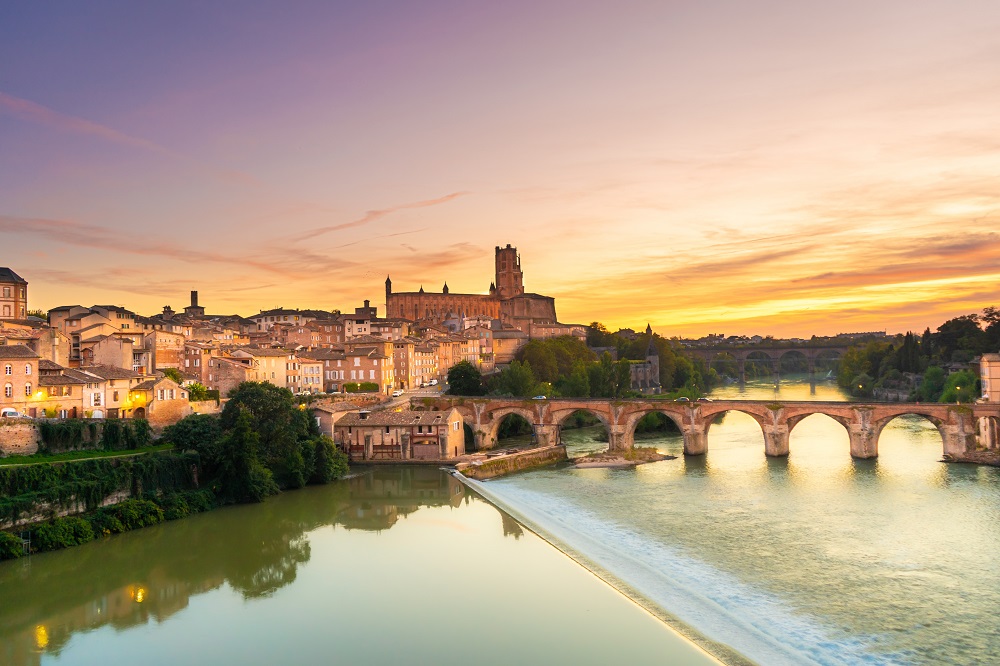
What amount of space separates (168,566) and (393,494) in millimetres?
9003

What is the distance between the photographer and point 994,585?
1471cm

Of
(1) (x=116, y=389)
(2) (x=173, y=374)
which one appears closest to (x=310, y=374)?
(2) (x=173, y=374)

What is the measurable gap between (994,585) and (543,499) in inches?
462

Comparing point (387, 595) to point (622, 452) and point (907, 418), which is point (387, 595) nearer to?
point (622, 452)

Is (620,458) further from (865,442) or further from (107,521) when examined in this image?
(107,521)

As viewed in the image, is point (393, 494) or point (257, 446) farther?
point (393, 494)

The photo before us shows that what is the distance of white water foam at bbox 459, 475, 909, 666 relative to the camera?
39.3 ft

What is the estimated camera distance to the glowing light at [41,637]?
13.1 meters

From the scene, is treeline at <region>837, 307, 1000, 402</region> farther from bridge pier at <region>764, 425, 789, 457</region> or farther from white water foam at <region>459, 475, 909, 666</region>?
white water foam at <region>459, 475, 909, 666</region>

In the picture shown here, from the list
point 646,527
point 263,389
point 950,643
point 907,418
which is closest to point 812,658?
point 950,643

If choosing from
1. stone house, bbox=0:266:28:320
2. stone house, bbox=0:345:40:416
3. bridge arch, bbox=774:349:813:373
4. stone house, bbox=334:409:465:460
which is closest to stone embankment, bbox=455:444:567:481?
stone house, bbox=334:409:465:460

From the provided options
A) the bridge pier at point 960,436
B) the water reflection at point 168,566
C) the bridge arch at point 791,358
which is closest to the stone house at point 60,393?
the water reflection at point 168,566

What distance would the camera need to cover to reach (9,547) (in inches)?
677

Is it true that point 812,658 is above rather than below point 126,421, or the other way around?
below
